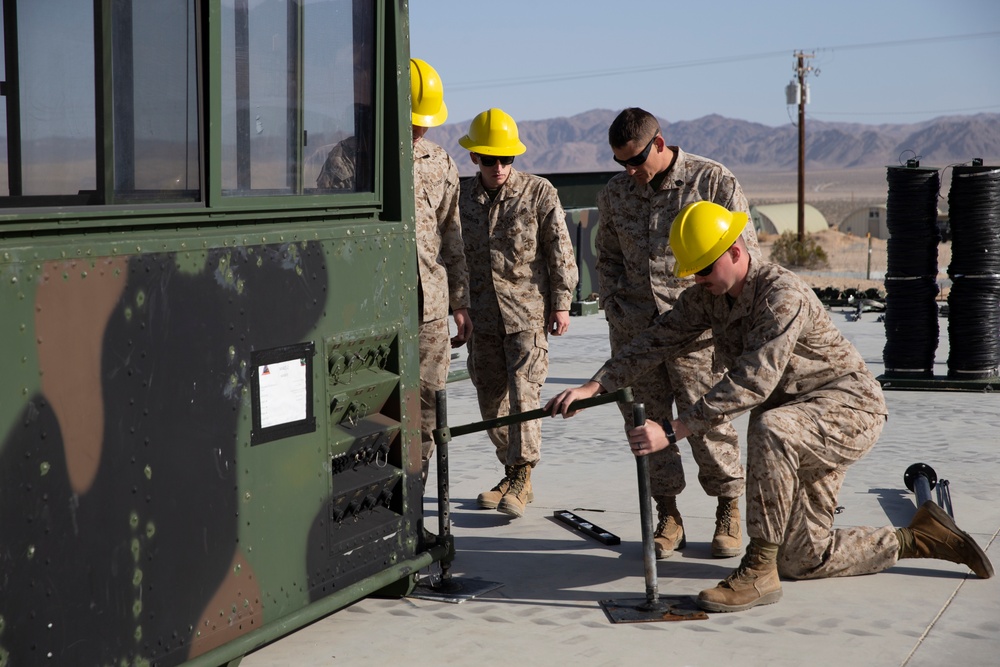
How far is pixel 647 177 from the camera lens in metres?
5.61

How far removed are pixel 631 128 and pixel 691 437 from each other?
1.33 m

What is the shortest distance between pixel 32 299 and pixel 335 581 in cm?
164

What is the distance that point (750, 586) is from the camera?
189 inches

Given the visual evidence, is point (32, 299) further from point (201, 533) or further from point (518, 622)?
point (518, 622)

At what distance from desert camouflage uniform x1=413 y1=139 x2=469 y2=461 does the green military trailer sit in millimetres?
911

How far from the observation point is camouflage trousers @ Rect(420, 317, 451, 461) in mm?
5699

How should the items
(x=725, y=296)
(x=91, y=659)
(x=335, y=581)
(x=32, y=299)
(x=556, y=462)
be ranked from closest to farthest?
(x=32, y=299)
(x=91, y=659)
(x=335, y=581)
(x=725, y=296)
(x=556, y=462)

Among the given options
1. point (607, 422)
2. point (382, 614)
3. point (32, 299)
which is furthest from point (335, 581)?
point (607, 422)

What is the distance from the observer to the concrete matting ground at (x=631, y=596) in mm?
4375

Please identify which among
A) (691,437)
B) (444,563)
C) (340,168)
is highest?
(340,168)

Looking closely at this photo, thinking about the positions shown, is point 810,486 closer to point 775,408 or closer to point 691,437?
point 775,408

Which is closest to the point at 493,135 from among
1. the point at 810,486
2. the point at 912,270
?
the point at 810,486

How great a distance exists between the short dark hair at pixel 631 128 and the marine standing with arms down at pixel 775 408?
0.67 meters

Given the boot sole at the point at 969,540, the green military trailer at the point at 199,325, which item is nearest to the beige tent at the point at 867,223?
the boot sole at the point at 969,540
